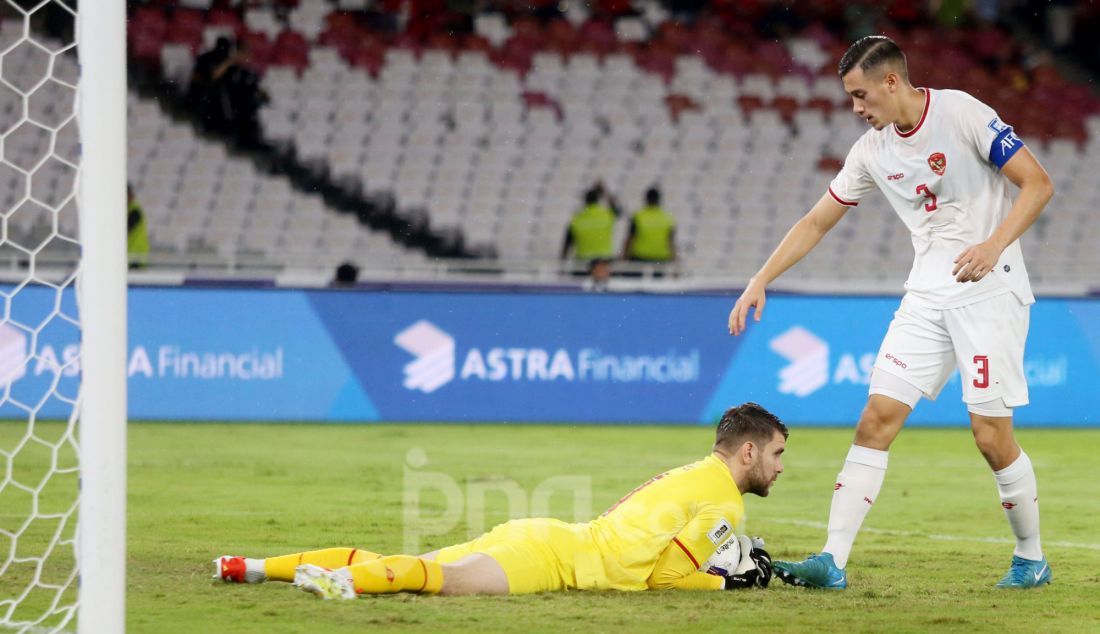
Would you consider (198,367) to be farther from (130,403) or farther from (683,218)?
(683,218)

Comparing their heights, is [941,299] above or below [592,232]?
below

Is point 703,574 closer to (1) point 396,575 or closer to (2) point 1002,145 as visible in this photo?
(1) point 396,575

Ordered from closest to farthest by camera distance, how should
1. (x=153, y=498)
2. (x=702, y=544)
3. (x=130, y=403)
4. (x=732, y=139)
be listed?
(x=702, y=544) → (x=153, y=498) → (x=130, y=403) → (x=732, y=139)

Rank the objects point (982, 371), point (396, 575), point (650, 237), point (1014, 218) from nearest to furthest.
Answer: point (396, 575) < point (1014, 218) < point (982, 371) < point (650, 237)

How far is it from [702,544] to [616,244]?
39.2ft

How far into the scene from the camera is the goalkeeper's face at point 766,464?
536 cm

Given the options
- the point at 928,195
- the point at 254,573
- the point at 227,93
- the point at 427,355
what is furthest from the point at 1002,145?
the point at 227,93

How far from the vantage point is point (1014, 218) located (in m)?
5.23

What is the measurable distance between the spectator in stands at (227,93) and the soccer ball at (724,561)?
42.7 ft

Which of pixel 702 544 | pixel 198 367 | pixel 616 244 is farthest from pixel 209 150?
pixel 702 544

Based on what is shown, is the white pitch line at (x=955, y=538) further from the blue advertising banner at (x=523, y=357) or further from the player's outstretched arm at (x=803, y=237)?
the blue advertising banner at (x=523, y=357)

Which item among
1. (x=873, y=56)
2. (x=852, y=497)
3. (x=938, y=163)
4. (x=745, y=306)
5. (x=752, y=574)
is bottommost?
→ (x=752, y=574)

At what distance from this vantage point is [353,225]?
680 inches

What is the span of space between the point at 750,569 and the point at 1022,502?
42.4 inches
